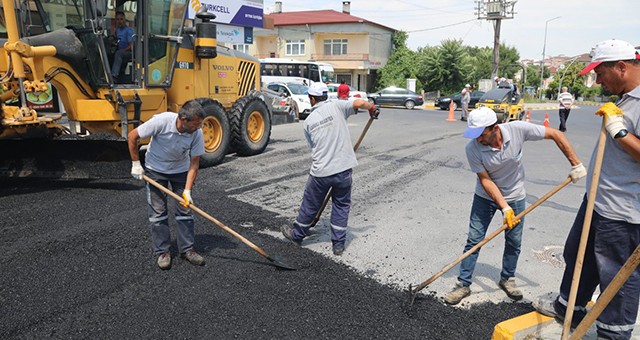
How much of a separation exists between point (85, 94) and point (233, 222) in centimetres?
336

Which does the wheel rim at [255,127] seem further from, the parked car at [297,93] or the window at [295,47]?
the window at [295,47]

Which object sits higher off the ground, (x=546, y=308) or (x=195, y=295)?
(x=546, y=308)

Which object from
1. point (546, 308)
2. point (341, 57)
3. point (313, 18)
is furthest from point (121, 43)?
point (313, 18)

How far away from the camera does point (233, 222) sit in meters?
5.16

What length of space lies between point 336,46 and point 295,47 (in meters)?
3.82

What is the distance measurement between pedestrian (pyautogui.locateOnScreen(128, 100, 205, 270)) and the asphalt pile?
0.69 feet

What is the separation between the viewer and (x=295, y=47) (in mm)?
→ 41438

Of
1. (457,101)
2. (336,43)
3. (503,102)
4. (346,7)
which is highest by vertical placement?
(346,7)

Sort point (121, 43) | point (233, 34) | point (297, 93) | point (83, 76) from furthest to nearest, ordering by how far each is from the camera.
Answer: point (233, 34), point (297, 93), point (121, 43), point (83, 76)

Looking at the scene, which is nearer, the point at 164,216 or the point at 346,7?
the point at 164,216

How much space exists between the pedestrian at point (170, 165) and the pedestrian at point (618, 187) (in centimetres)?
290

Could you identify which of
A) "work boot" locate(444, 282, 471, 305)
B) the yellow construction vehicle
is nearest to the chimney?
the yellow construction vehicle

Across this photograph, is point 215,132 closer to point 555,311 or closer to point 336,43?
point 555,311

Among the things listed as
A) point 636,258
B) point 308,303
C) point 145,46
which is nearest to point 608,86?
point 636,258
